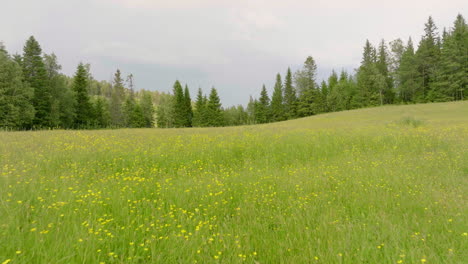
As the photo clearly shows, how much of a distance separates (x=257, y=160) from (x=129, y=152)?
406 centimetres

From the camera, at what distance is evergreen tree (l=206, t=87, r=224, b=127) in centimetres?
5928

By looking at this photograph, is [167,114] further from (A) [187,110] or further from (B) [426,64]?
(B) [426,64]

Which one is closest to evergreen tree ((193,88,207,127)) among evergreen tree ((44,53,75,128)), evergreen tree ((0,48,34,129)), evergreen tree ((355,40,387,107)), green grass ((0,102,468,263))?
evergreen tree ((44,53,75,128))

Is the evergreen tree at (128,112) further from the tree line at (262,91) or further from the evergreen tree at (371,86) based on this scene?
the evergreen tree at (371,86)

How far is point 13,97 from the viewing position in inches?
1137

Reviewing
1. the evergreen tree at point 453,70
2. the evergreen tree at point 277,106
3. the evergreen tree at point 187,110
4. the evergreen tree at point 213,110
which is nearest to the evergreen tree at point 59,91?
the evergreen tree at point 187,110

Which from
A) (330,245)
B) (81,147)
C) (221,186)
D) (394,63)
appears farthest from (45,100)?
(394,63)

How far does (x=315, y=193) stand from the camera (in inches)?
171

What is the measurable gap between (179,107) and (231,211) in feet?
193

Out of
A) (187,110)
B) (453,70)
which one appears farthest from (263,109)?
(453,70)

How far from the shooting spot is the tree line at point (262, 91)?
3312 centimetres

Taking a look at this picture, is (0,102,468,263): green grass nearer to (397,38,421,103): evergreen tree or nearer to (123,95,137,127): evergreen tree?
(123,95,137,127): evergreen tree

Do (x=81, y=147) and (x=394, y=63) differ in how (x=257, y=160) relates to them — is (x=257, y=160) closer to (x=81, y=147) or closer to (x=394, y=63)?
(x=81, y=147)

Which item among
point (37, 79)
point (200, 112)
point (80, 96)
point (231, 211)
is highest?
point (37, 79)
